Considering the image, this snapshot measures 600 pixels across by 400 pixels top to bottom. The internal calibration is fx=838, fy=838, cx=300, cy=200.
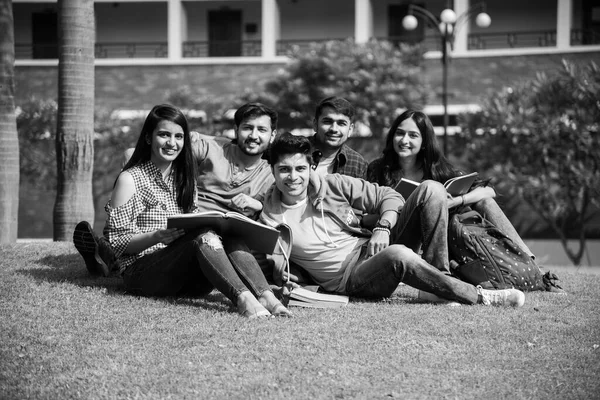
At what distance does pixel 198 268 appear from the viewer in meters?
5.97

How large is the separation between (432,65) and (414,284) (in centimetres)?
1809

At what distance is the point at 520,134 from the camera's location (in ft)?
65.9

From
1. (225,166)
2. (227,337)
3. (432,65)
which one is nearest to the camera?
(227,337)

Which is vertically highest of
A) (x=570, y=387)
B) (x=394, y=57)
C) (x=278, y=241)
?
(x=394, y=57)

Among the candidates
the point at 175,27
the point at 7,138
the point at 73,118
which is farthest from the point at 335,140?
the point at 175,27

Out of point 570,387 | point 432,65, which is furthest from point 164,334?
point 432,65

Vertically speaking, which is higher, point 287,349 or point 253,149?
point 253,149

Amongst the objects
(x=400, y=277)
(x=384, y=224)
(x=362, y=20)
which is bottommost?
(x=400, y=277)

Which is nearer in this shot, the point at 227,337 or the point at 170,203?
the point at 227,337

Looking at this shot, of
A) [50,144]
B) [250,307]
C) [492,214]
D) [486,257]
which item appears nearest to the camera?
[250,307]

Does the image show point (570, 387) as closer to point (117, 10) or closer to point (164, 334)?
point (164, 334)

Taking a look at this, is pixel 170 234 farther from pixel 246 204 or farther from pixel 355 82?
pixel 355 82

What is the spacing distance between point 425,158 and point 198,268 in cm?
245

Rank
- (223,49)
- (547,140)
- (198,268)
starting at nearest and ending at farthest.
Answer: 1. (198,268)
2. (547,140)
3. (223,49)
